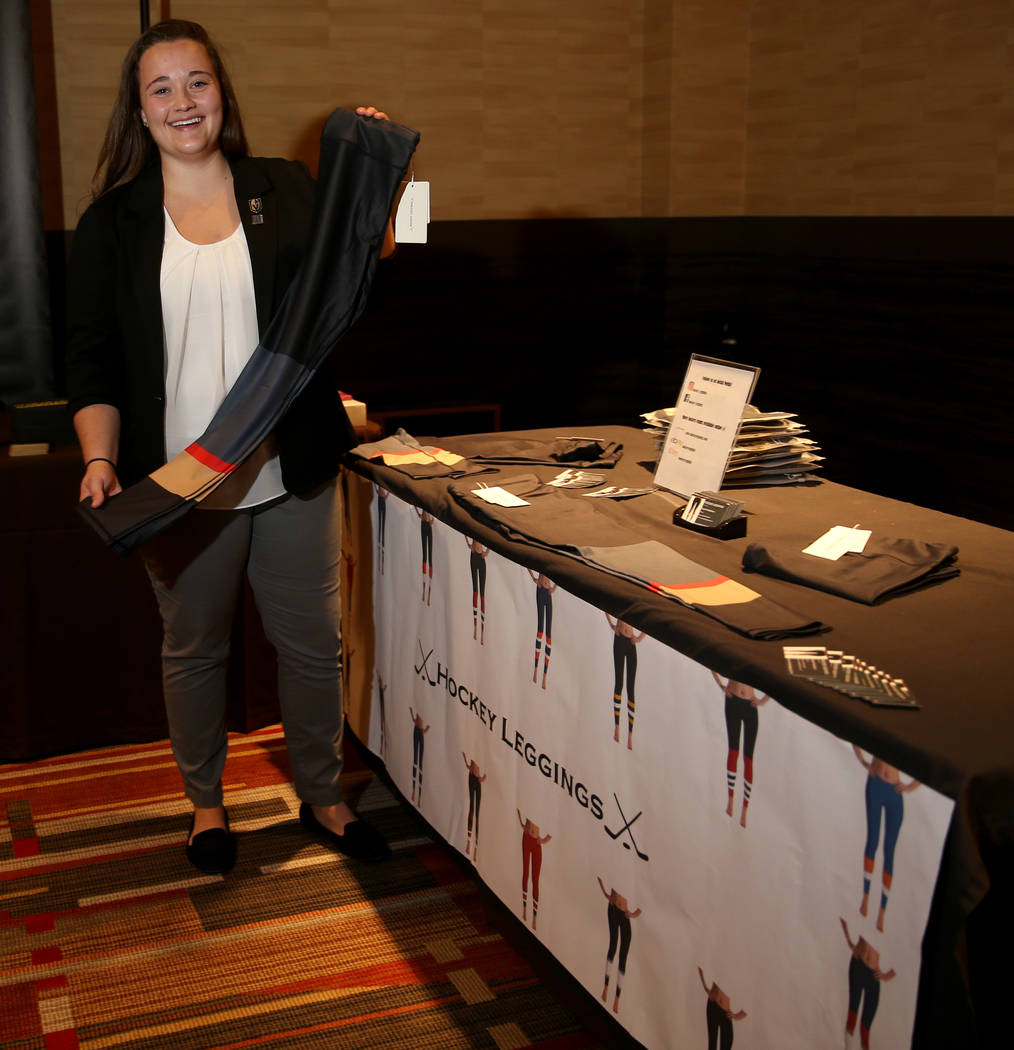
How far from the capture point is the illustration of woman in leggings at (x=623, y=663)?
5.42 feet

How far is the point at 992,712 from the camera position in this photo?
4.09 ft

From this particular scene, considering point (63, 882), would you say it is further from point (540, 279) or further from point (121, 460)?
point (540, 279)

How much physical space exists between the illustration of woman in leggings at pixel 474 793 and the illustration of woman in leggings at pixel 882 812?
103 centimetres

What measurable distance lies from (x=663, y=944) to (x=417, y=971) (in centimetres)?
66

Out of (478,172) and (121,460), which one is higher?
(478,172)

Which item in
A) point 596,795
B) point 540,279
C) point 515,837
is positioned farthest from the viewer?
point 540,279

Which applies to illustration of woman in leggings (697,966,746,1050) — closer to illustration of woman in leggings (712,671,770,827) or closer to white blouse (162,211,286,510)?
illustration of woman in leggings (712,671,770,827)

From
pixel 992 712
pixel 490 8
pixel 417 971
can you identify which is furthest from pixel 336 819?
pixel 490 8

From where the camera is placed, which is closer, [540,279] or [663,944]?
[663,944]

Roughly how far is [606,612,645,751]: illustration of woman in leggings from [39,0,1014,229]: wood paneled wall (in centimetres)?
240

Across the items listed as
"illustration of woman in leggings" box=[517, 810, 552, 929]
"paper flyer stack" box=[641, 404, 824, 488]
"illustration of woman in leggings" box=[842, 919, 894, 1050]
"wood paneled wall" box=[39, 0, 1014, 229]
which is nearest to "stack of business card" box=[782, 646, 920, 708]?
"illustration of woman in leggings" box=[842, 919, 894, 1050]

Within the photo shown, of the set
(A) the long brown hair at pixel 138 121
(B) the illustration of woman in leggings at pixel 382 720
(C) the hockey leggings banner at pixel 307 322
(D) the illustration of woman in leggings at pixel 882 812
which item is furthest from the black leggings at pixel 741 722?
(A) the long brown hair at pixel 138 121

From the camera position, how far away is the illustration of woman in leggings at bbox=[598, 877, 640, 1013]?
5.63 feet

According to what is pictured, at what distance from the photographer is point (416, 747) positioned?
2.48m
